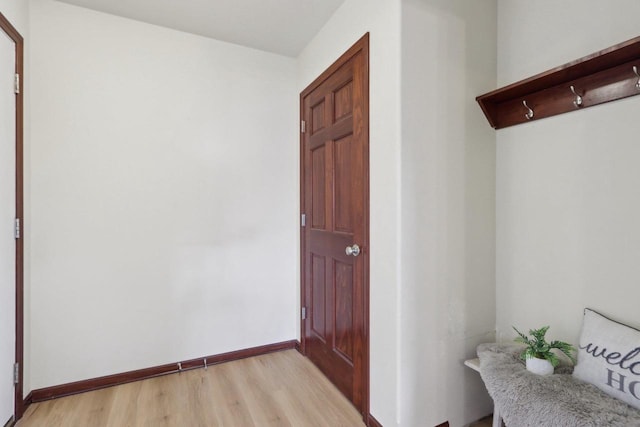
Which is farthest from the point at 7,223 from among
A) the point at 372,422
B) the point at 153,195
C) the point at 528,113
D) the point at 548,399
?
the point at 528,113

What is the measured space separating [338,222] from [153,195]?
133cm

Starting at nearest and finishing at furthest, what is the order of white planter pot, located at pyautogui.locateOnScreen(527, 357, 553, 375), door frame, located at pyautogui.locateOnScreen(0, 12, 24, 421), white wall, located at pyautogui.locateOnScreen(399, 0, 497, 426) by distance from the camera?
white planter pot, located at pyautogui.locateOnScreen(527, 357, 553, 375) → white wall, located at pyautogui.locateOnScreen(399, 0, 497, 426) → door frame, located at pyautogui.locateOnScreen(0, 12, 24, 421)

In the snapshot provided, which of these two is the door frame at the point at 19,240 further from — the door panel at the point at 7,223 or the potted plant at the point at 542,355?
the potted plant at the point at 542,355

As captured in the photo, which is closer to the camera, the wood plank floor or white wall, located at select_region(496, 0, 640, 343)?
white wall, located at select_region(496, 0, 640, 343)

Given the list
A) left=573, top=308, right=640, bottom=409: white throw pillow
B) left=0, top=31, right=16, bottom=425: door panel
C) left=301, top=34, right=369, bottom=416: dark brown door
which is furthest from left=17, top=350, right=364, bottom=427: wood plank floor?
left=573, top=308, right=640, bottom=409: white throw pillow

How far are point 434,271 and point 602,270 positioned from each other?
686 mm

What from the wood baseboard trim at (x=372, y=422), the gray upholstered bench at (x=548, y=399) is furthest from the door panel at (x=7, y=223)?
the gray upholstered bench at (x=548, y=399)

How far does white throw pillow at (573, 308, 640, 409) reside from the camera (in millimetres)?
1117

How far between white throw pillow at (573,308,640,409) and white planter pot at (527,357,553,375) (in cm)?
11

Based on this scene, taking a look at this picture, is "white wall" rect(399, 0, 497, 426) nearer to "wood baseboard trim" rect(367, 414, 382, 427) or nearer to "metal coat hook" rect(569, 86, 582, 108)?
"wood baseboard trim" rect(367, 414, 382, 427)

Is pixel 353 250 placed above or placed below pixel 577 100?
below

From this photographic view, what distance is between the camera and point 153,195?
2176 mm

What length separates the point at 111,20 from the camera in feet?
6.72

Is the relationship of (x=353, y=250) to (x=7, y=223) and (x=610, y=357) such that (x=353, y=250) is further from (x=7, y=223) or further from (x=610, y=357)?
(x=7, y=223)
